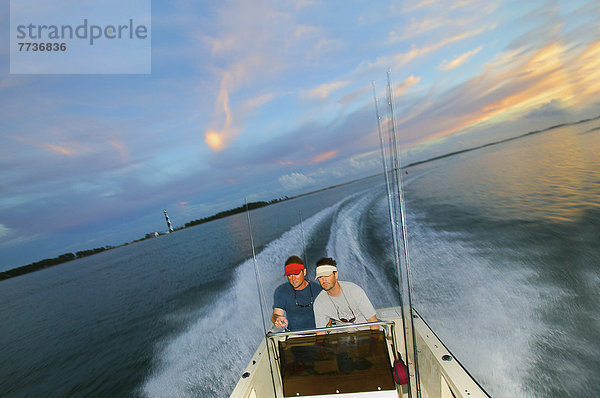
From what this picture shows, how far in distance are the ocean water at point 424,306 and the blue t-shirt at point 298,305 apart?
6.12 feet

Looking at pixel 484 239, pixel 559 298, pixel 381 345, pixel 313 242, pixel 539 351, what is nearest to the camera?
pixel 381 345

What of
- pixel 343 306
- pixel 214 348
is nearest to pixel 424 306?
pixel 343 306

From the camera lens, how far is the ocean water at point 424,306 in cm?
344

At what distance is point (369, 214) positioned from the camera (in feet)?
42.1

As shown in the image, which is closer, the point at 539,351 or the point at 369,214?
the point at 539,351

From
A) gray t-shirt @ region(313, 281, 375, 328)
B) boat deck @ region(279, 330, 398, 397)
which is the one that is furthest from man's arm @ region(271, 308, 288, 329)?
boat deck @ region(279, 330, 398, 397)

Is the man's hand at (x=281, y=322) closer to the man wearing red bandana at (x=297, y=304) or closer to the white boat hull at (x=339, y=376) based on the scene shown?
the man wearing red bandana at (x=297, y=304)

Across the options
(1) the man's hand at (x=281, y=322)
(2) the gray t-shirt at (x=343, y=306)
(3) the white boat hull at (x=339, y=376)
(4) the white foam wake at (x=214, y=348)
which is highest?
(2) the gray t-shirt at (x=343, y=306)

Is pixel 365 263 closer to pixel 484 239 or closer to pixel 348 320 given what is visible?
pixel 484 239

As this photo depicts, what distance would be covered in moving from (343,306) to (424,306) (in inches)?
115

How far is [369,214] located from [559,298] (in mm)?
8742

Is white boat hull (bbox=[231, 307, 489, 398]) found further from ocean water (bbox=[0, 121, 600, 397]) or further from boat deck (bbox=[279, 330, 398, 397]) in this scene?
ocean water (bbox=[0, 121, 600, 397])

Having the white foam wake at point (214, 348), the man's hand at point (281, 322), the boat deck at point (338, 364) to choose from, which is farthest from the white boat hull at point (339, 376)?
the white foam wake at point (214, 348)

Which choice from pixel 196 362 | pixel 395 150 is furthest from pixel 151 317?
pixel 395 150
